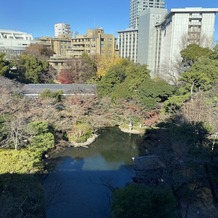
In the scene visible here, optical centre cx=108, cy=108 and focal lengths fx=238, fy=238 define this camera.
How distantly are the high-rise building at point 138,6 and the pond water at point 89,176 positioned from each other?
186 feet

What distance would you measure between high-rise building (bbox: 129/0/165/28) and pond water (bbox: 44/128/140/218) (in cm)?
5680

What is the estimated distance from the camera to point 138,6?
217 ft

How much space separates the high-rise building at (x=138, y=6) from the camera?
65.9 meters

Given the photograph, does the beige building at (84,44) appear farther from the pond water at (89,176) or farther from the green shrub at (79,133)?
the pond water at (89,176)

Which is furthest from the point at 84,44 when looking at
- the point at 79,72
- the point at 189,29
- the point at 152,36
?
the point at 189,29

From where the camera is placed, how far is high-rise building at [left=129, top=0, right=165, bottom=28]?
65.9 meters

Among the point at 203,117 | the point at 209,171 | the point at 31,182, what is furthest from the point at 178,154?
the point at 31,182

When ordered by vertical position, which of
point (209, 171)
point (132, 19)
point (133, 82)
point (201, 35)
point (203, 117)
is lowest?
point (209, 171)

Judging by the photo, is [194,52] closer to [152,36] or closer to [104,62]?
[104,62]

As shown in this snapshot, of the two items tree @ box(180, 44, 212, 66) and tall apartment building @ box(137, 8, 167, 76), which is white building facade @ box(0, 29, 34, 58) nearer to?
tall apartment building @ box(137, 8, 167, 76)

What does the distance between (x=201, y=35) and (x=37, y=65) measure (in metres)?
19.5

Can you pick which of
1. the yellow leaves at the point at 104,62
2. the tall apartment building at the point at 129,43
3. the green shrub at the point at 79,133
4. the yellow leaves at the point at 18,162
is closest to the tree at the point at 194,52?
the yellow leaves at the point at 104,62

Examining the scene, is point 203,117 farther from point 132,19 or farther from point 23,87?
point 132,19

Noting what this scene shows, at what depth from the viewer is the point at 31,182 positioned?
7.73 m
